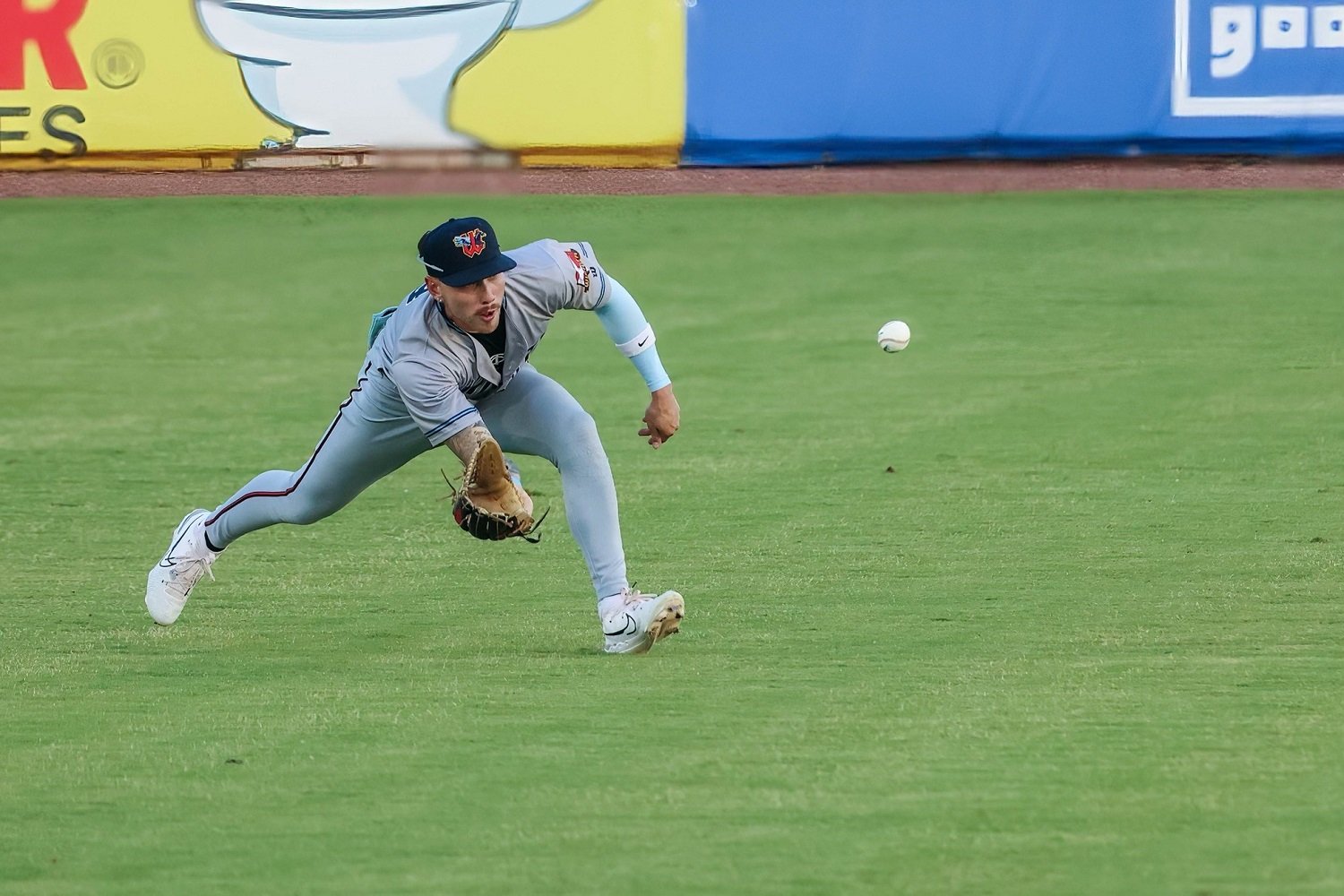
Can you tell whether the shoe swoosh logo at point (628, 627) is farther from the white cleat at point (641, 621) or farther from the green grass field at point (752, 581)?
the green grass field at point (752, 581)

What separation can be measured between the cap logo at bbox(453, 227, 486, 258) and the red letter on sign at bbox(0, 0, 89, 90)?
9537 mm

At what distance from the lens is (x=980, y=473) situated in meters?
9.28

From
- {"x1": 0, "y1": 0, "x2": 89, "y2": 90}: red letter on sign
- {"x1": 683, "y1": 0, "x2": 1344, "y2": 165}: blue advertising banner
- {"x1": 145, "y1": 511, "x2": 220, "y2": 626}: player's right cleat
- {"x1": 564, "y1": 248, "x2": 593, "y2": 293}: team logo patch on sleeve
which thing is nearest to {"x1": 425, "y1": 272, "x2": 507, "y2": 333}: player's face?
{"x1": 564, "y1": 248, "x2": 593, "y2": 293}: team logo patch on sleeve

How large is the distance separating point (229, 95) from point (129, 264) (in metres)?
1.58

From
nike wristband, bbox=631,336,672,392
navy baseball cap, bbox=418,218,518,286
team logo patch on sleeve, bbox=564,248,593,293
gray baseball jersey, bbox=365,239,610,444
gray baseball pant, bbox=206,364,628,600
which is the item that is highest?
navy baseball cap, bbox=418,218,518,286

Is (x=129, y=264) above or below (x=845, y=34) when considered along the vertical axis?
below

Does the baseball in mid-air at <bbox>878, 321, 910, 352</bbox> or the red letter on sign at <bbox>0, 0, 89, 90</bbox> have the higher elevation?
the red letter on sign at <bbox>0, 0, 89, 90</bbox>

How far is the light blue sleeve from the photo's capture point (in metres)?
6.43

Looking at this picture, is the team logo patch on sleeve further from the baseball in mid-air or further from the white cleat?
the baseball in mid-air

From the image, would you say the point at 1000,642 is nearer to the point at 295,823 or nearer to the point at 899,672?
the point at 899,672

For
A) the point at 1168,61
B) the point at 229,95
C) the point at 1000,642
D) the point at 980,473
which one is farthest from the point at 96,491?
the point at 1168,61

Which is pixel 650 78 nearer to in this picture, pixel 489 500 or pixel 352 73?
pixel 352 73

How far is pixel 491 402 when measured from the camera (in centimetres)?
643

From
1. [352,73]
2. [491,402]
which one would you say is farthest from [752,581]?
[352,73]
